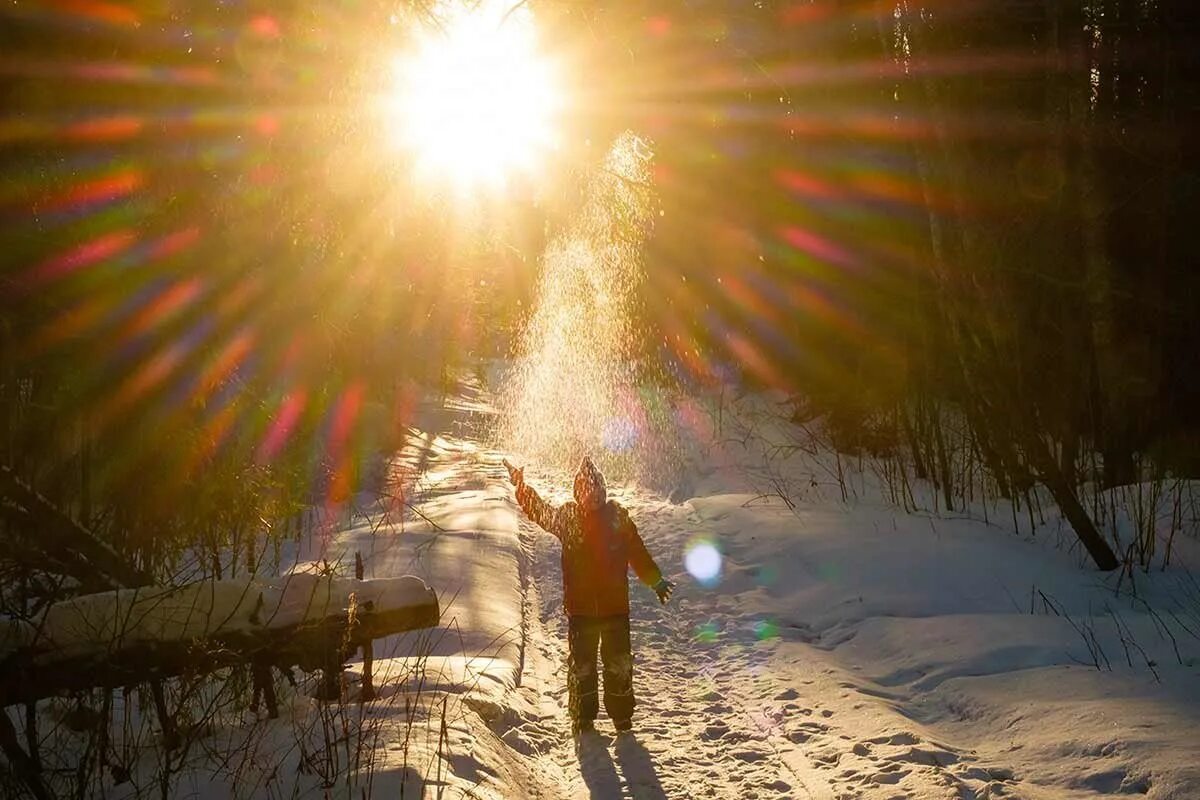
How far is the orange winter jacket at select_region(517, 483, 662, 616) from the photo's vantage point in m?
5.89

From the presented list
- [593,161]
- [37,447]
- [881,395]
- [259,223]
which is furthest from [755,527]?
[881,395]

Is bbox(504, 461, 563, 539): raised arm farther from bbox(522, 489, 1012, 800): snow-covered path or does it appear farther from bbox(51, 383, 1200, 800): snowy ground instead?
bbox(522, 489, 1012, 800): snow-covered path

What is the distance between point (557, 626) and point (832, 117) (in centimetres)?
1131

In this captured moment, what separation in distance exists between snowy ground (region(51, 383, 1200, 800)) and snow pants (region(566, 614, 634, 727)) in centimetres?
17

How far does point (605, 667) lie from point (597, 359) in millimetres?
24629

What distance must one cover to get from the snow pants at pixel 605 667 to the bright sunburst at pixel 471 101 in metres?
3.95

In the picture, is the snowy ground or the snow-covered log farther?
the snowy ground

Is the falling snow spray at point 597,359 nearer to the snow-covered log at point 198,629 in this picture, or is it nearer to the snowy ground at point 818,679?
the snowy ground at point 818,679

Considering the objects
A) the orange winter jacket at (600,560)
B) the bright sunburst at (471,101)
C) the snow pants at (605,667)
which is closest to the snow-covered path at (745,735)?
the snow pants at (605,667)

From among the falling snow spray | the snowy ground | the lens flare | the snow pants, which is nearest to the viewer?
the snowy ground

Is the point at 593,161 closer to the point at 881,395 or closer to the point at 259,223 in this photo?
the point at 259,223

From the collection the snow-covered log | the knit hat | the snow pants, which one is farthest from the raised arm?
the snow-covered log

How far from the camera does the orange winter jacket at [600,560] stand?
19.3 feet

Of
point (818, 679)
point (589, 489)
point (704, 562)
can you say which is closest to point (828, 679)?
point (818, 679)
